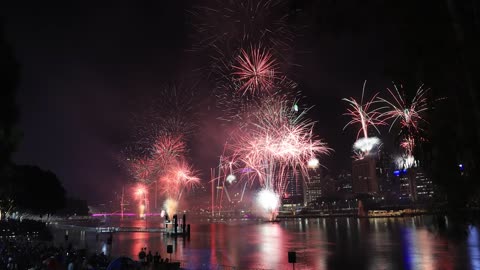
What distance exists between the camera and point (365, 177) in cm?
18925

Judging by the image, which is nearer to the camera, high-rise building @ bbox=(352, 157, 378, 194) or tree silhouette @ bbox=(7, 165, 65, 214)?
tree silhouette @ bbox=(7, 165, 65, 214)

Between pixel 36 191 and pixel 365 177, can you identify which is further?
pixel 365 177

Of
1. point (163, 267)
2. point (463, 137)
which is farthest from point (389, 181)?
point (463, 137)

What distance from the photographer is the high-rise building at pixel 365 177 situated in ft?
610

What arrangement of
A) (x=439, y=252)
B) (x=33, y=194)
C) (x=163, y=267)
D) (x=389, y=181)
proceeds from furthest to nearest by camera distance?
(x=389, y=181)
(x=33, y=194)
(x=439, y=252)
(x=163, y=267)

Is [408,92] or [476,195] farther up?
[408,92]

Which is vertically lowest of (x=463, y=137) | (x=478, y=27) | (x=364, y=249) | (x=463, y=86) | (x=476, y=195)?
(x=364, y=249)

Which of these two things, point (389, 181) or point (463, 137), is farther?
point (389, 181)

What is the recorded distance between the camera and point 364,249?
124 ft

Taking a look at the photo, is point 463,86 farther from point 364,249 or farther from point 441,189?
point 364,249

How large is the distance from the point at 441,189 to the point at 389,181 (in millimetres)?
189332

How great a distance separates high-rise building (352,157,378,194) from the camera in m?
186

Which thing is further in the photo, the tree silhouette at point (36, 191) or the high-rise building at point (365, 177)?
the high-rise building at point (365, 177)

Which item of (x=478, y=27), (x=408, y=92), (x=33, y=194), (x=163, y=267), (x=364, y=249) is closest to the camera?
(x=478, y=27)
